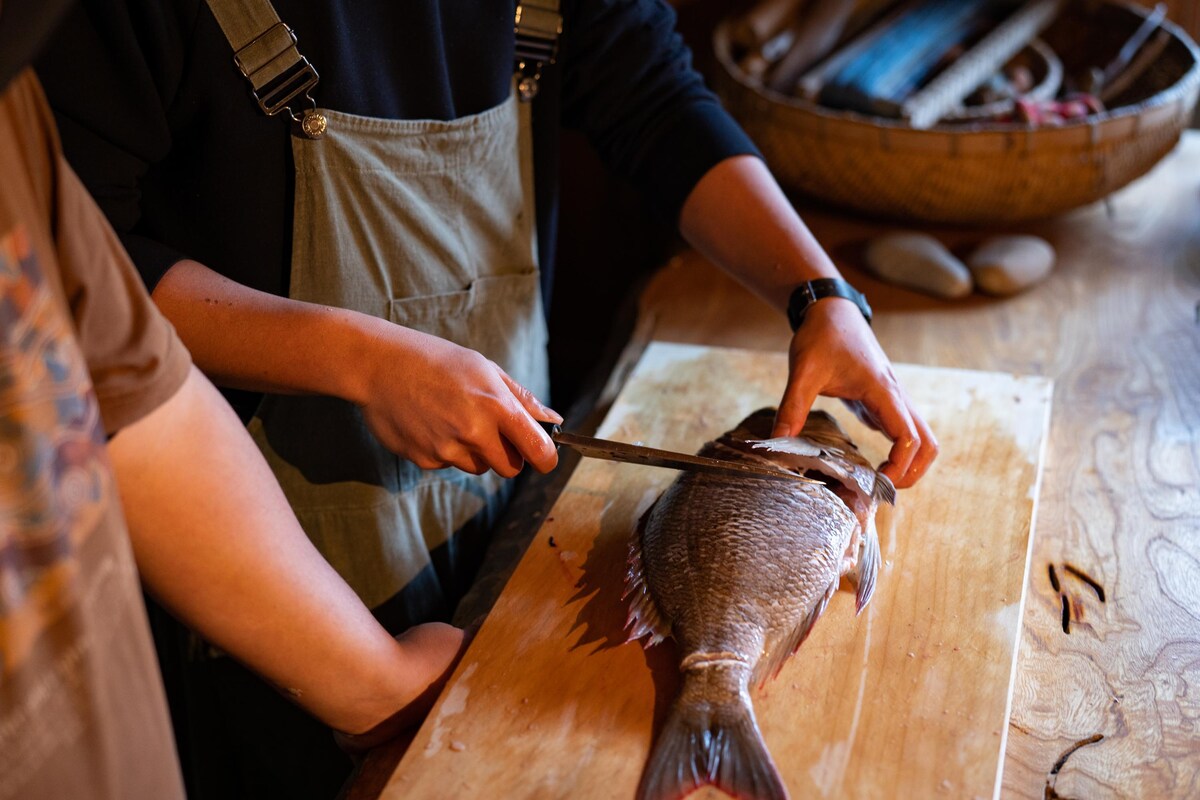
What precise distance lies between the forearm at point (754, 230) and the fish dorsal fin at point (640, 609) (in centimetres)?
49

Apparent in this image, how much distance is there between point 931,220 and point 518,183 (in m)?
0.96

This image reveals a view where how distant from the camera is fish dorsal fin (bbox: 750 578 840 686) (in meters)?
1.01

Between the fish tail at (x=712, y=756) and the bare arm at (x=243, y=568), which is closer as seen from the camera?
the bare arm at (x=243, y=568)

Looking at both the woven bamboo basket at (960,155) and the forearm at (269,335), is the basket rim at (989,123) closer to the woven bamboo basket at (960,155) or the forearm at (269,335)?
the woven bamboo basket at (960,155)

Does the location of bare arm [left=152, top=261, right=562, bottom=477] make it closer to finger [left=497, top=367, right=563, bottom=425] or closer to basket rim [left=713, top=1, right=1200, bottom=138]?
finger [left=497, top=367, right=563, bottom=425]

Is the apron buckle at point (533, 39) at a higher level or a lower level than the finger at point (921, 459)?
higher

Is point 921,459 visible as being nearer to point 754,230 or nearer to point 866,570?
point 866,570

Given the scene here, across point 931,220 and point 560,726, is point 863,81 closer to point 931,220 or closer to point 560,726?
point 931,220

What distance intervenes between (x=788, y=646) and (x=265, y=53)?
813 millimetres

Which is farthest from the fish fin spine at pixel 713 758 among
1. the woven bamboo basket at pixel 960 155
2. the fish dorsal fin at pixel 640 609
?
the woven bamboo basket at pixel 960 155

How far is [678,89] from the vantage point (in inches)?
59.9

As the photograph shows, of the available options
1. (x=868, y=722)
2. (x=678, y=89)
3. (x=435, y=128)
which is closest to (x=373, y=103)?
(x=435, y=128)

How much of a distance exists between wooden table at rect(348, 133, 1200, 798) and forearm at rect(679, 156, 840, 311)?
0.98 ft

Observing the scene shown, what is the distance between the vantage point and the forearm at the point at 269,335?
1.03 metres
